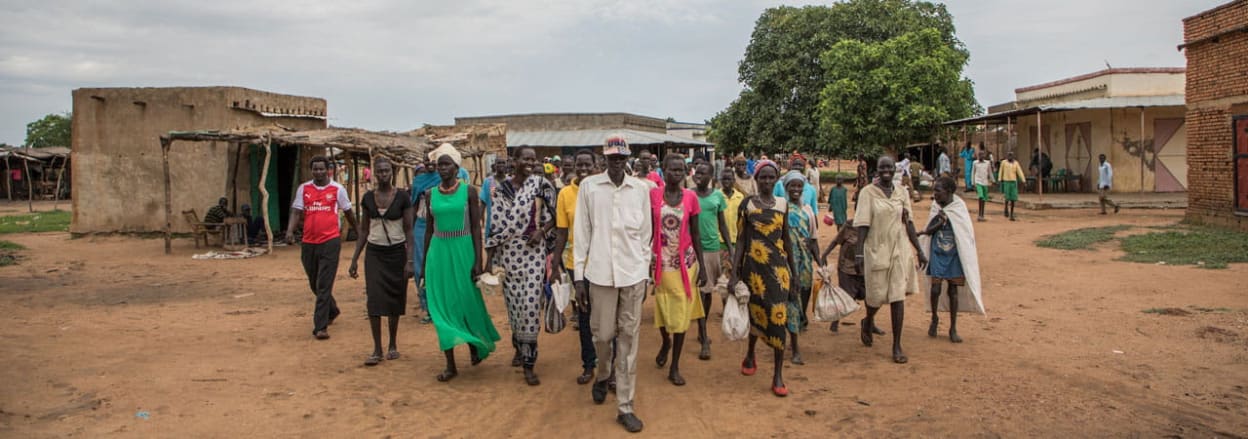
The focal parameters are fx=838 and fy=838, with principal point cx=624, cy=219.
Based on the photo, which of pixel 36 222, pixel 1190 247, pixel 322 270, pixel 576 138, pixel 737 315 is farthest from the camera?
pixel 576 138

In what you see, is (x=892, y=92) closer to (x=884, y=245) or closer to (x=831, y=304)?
(x=884, y=245)

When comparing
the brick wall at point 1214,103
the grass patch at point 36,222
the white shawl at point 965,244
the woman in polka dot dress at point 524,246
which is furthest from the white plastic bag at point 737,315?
the grass patch at point 36,222

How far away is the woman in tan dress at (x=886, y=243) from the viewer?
247 inches

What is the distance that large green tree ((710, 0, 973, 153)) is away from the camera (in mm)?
32969

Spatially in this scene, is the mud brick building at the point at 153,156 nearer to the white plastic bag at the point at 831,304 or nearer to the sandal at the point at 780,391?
the white plastic bag at the point at 831,304

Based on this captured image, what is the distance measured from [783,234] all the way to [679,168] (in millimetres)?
805

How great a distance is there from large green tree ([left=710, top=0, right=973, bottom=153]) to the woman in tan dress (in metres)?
25.9

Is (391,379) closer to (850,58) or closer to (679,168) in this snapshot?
(679,168)

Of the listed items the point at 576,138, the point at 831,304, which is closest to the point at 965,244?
the point at 831,304

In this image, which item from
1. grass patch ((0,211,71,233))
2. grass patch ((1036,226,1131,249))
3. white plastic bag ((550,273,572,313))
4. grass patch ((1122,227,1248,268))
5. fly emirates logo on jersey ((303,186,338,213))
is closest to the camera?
white plastic bag ((550,273,572,313))

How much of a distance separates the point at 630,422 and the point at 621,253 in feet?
3.16

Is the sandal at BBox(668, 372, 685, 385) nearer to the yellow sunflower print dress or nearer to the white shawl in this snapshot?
the yellow sunflower print dress

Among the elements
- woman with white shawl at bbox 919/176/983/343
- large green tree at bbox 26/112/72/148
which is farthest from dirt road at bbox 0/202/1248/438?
large green tree at bbox 26/112/72/148

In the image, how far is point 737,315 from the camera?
5.29m
